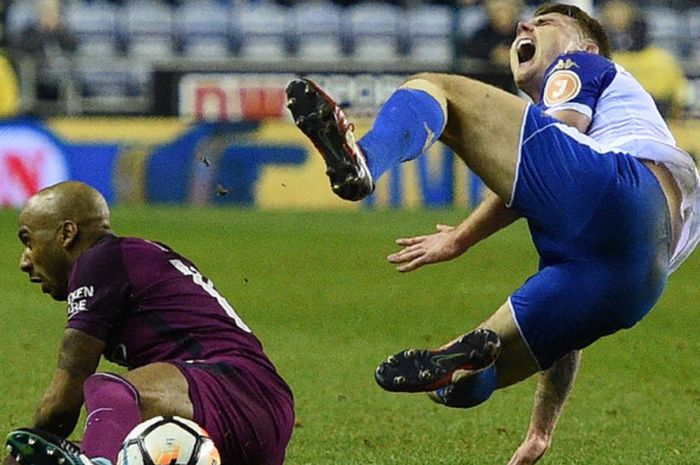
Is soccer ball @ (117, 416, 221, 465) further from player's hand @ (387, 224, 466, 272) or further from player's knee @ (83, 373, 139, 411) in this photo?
player's hand @ (387, 224, 466, 272)

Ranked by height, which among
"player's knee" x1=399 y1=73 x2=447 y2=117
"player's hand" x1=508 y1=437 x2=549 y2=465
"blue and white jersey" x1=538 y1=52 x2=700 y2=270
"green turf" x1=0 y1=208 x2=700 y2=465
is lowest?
"green turf" x1=0 y1=208 x2=700 y2=465

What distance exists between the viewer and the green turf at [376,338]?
757 cm

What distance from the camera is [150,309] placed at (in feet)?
18.2

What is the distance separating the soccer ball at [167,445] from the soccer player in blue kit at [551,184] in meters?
0.66

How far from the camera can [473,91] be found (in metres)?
5.46

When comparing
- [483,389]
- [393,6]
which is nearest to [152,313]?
[483,389]

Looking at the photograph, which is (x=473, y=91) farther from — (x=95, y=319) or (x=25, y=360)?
(x=25, y=360)

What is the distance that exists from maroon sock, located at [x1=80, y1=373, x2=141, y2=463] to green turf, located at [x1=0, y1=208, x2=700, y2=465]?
1.83m

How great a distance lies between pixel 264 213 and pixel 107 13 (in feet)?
18.1

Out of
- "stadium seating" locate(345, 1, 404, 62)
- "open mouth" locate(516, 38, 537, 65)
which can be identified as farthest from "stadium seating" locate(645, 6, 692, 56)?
"open mouth" locate(516, 38, 537, 65)

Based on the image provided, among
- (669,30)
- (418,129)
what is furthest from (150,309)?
(669,30)

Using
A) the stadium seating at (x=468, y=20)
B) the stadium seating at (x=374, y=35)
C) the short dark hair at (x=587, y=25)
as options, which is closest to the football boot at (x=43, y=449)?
the short dark hair at (x=587, y=25)

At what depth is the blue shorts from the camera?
538cm

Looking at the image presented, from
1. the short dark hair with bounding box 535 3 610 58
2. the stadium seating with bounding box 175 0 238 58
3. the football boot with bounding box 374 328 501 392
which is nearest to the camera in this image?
the football boot with bounding box 374 328 501 392
